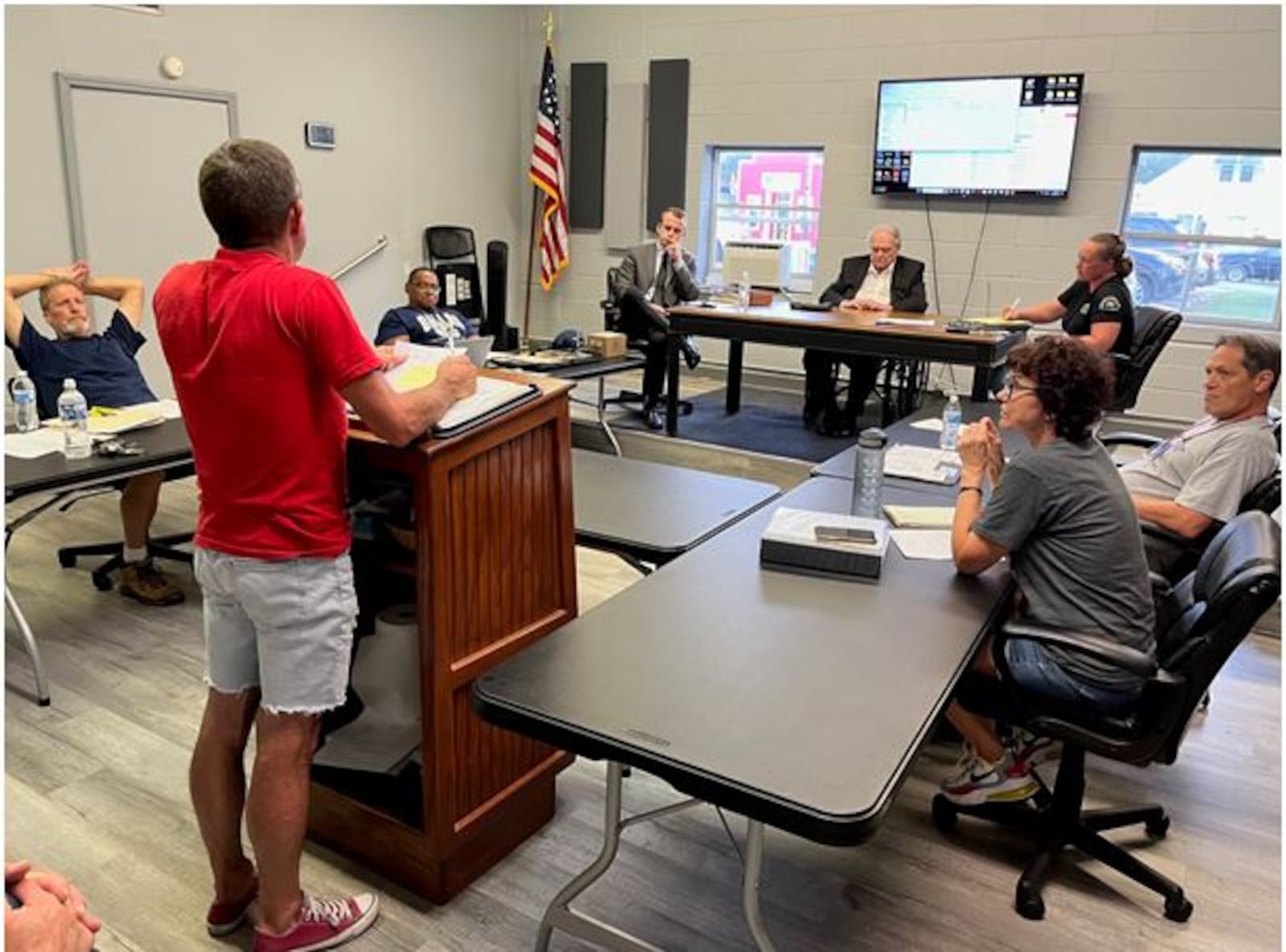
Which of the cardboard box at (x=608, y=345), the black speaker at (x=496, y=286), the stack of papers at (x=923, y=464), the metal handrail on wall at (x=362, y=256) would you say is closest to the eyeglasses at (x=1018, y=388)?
the stack of papers at (x=923, y=464)

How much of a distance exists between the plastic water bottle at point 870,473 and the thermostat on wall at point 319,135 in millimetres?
5734

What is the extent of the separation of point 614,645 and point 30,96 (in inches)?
216

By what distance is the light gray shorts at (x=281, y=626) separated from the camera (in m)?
1.67

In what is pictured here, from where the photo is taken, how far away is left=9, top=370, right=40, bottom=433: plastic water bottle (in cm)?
300

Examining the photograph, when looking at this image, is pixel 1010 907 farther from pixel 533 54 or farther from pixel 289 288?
pixel 533 54

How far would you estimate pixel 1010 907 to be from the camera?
2.09 metres

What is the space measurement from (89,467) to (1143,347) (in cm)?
466

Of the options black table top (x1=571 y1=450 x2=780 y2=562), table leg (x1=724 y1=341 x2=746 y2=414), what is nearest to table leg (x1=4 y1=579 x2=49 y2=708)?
black table top (x1=571 y1=450 x2=780 y2=562)

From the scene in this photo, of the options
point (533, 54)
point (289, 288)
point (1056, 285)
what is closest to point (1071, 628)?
point (289, 288)

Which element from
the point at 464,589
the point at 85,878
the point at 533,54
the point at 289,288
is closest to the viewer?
the point at 289,288

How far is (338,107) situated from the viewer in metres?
7.00

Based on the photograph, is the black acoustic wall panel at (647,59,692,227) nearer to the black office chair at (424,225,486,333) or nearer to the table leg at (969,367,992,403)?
the black office chair at (424,225,486,333)

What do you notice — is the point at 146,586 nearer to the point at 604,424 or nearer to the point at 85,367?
the point at 85,367

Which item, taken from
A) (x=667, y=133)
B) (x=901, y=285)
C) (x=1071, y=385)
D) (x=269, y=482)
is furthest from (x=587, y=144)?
(x=269, y=482)
